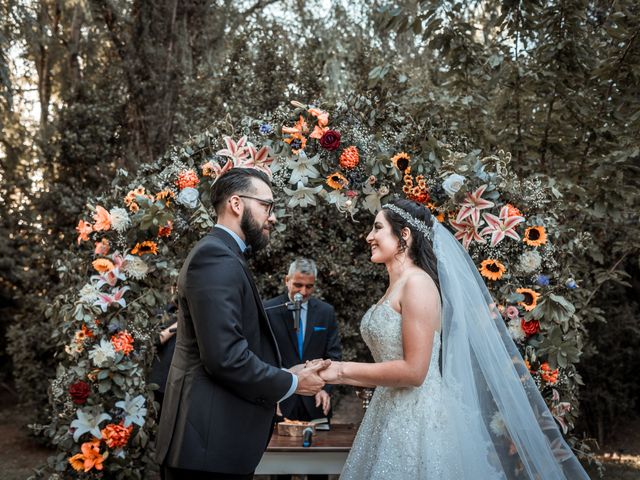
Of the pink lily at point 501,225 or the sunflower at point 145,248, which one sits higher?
the pink lily at point 501,225

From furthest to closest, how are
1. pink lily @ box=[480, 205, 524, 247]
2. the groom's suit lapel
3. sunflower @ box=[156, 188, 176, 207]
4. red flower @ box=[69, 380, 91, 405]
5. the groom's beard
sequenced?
sunflower @ box=[156, 188, 176, 207] < pink lily @ box=[480, 205, 524, 247] < red flower @ box=[69, 380, 91, 405] < the groom's beard < the groom's suit lapel

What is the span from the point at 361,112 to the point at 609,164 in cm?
188

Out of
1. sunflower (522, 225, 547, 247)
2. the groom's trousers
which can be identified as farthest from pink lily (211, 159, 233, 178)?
the groom's trousers

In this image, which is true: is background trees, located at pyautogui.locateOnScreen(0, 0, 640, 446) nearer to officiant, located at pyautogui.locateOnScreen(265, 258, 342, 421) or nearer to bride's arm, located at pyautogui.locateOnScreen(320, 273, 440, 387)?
officiant, located at pyautogui.locateOnScreen(265, 258, 342, 421)

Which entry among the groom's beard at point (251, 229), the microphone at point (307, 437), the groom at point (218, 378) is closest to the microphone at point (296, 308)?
the microphone at point (307, 437)

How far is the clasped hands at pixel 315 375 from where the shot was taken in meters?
3.03

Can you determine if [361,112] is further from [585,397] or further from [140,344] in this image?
[585,397]

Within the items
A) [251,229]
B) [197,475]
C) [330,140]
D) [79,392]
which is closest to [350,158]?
[330,140]

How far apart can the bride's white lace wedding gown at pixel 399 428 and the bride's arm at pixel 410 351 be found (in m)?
0.10

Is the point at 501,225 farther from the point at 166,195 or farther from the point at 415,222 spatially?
the point at 166,195

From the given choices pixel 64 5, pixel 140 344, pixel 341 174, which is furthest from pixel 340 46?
pixel 140 344

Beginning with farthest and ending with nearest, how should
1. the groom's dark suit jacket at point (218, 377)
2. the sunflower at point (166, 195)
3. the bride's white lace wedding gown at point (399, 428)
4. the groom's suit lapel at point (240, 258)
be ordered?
the sunflower at point (166, 195) → the bride's white lace wedding gown at point (399, 428) → the groom's suit lapel at point (240, 258) → the groom's dark suit jacket at point (218, 377)

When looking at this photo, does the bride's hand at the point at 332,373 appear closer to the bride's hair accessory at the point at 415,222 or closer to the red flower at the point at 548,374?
the bride's hair accessory at the point at 415,222

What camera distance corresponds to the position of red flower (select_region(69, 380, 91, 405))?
395cm
